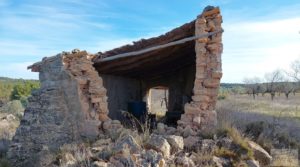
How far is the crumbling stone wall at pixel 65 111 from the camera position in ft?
29.5

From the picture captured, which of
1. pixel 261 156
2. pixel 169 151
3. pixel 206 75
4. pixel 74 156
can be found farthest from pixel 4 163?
pixel 261 156

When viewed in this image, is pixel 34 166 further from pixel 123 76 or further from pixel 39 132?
pixel 123 76

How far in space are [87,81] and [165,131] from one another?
2370 mm

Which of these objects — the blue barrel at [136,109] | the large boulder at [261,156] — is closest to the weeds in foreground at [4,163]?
the blue barrel at [136,109]

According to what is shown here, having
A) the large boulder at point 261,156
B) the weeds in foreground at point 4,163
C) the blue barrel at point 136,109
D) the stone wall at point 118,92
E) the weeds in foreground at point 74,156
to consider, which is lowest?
the weeds in foreground at point 4,163

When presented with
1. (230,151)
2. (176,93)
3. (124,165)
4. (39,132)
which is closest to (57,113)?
(39,132)

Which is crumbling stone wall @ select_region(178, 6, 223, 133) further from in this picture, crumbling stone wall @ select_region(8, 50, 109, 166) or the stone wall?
the stone wall

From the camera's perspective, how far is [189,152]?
289 inches

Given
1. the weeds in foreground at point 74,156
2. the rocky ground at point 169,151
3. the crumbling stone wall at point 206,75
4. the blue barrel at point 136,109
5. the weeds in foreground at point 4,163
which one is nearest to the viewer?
the rocky ground at point 169,151

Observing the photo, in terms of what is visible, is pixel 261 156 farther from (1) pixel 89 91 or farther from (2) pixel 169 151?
(1) pixel 89 91

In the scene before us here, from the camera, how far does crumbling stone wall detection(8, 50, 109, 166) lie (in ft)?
29.5

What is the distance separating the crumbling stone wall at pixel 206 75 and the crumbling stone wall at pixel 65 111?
2.27 m

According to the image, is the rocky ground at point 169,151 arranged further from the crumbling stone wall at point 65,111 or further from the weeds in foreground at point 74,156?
the crumbling stone wall at point 65,111

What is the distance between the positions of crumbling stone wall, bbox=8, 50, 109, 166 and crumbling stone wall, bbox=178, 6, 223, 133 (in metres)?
2.27
